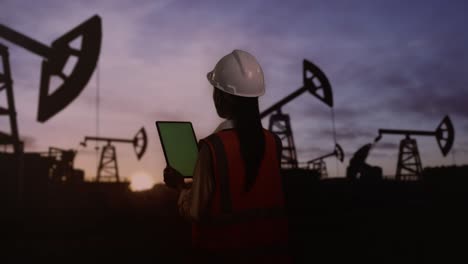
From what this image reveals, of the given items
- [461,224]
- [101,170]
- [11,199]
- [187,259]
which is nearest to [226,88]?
[187,259]

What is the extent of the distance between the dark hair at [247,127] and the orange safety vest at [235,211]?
32 mm

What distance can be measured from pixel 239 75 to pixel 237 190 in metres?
0.69

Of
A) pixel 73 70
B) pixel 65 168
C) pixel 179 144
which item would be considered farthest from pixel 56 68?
pixel 65 168

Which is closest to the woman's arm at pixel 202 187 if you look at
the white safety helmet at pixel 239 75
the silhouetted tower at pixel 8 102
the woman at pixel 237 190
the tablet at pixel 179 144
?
the woman at pixel 237 190

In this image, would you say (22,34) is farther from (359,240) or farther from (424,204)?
(424,204)

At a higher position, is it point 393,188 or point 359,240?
point 393,188

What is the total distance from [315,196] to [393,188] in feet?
21.7

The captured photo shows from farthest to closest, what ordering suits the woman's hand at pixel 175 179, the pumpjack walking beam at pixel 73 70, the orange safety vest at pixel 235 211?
the pumpjack walking beam at pixel 73 70
the woman's hand at pixel 175 179
the orange safety vest at pixel 235 211

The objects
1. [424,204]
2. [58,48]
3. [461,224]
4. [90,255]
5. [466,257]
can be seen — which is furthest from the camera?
[424,204]

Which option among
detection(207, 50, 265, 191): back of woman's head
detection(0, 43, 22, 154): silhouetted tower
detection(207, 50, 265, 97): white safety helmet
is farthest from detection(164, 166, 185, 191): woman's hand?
detection(0, 43, 22, 154): silhouetted tower

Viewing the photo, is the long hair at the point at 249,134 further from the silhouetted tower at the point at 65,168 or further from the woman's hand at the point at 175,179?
the silhouetted tower at the point at 65,168

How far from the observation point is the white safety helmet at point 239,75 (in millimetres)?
2262

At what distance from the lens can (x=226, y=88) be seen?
227 cm

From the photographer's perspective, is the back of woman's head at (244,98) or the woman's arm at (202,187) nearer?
the woman's arm at (202,187)
